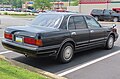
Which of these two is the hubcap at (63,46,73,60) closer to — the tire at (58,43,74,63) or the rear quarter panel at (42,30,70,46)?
the tire at (58,43,74,63)

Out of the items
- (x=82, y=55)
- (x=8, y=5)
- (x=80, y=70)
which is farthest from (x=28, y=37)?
(x=8, y=5)

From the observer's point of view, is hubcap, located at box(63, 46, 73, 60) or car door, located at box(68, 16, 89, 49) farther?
car door, located at box(68, 16, 89, 49)

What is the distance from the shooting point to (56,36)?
6270mm

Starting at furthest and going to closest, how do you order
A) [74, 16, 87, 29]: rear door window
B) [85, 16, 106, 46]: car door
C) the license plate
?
[85, 16, 106, 46]: car door → [74, 16, 87, 29]: rear door window → the license plate

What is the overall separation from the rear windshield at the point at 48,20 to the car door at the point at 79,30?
15.4 inches

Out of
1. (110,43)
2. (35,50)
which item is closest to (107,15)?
(110,43)

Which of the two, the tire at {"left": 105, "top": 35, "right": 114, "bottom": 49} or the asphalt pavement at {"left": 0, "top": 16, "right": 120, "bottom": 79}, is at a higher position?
the tire at {"left": 105, "top": 35, "right": 114, "bottom": 49}

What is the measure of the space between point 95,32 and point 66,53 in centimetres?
166

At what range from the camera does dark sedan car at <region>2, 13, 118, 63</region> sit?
6023mm

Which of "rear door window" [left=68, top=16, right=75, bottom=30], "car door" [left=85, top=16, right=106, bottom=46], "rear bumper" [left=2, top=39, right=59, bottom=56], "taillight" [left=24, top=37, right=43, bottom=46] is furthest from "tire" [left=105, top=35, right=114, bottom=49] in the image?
"taillight" [left=24, top=37, right=43, bottom=46]

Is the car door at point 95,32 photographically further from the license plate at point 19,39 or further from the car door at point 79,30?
the license plate at point 19,39

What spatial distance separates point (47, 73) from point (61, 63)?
1.10 m

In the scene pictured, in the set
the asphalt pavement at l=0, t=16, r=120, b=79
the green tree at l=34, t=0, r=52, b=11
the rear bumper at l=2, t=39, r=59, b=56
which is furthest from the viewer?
the green tree at l=34, t=0, r=52, b=11

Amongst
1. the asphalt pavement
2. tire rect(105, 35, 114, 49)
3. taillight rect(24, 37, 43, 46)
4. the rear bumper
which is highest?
taillight rect(24, 37, 43, 46)
